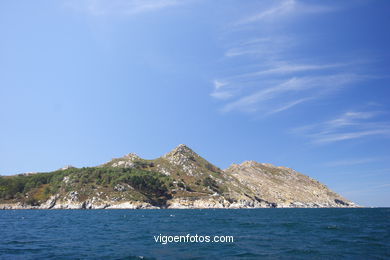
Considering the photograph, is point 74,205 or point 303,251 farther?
point 74,205

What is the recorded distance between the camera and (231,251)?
95.5 ft

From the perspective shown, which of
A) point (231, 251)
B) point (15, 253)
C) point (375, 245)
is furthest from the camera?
point (375, 245)

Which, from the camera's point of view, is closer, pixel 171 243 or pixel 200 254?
pixel 200 254

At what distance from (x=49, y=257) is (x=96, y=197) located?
187931 millimetres

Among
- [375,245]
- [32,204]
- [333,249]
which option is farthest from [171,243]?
[32,204]

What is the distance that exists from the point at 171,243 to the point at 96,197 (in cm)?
18405

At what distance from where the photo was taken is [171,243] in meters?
33.9

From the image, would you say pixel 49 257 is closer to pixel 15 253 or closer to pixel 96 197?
pixel 15 253

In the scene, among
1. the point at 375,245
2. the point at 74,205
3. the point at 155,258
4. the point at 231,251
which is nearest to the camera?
the point at 155,258

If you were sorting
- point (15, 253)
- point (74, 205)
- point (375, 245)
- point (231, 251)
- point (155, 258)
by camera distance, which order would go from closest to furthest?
point (155, 258) < point (15, 253) < point (231, 251) < point (375, 245) < point (74, 205)

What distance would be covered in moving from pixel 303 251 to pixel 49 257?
27.7m

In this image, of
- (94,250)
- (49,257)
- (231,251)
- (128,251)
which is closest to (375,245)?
(231,251)

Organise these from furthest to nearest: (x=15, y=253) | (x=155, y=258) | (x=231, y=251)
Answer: (x=231, y=251) < (x=15, y=253) < (x=155, y=258)

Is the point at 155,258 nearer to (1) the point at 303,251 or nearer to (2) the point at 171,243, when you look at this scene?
(2) the point at 171,243
